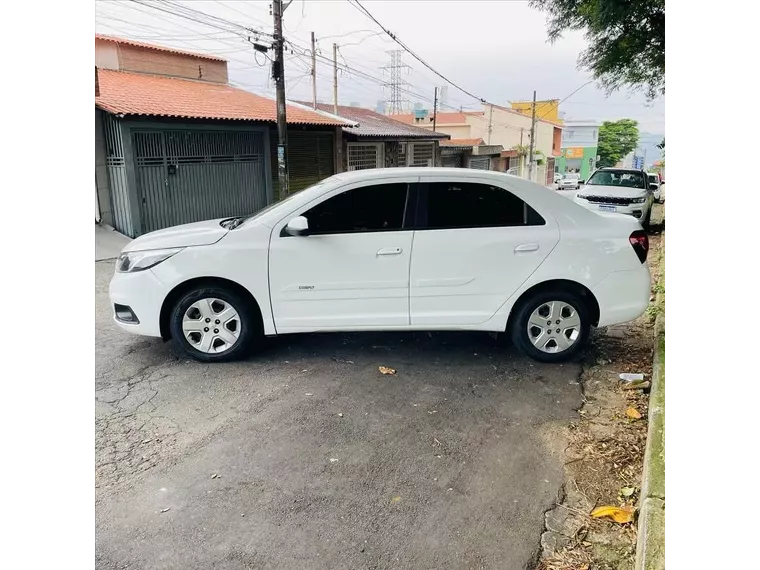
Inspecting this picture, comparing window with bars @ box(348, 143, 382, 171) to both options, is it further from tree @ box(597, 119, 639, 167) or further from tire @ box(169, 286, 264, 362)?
tree @ box(597, 119, 639, 167)

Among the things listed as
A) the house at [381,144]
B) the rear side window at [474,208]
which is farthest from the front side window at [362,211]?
the house at [381,144]

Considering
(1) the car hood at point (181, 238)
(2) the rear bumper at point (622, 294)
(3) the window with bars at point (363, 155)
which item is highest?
(3) the window with bars at point (363, 155)

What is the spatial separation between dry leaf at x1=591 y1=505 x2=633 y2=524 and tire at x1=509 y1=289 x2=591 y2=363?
6.51 ft

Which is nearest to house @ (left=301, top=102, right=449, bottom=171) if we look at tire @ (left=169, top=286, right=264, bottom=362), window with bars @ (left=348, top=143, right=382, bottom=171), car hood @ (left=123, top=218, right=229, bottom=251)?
window with bars @ (left=348, top=143, right=382, bottom=171)

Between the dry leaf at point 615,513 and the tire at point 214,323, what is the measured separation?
298 centimetres

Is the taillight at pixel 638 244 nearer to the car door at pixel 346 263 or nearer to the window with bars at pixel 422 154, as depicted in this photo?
the car door at pixel 346 263

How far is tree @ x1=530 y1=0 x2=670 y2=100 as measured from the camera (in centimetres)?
781

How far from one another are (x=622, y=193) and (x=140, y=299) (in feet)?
42.5

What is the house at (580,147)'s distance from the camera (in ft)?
223

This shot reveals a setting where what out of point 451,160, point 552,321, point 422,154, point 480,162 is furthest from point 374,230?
point 480,162

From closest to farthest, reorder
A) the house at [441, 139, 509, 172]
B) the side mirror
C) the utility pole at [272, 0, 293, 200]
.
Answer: the side mirror, the utility pole at [272, 0, 293, 200], the house at [441, 139, 509, 172]
